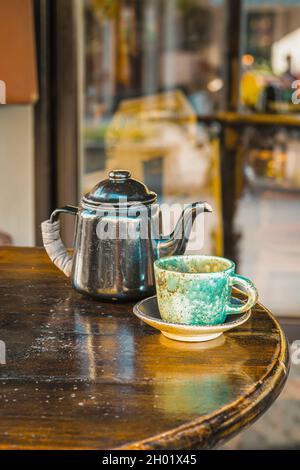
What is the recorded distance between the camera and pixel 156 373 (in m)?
1.00

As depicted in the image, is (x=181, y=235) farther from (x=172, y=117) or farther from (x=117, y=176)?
(x=172, y=117)

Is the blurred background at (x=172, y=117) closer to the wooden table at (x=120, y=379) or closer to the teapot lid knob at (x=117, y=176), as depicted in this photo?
the teapot lid knob at (x=117, y=176)

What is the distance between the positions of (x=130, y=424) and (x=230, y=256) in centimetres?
267

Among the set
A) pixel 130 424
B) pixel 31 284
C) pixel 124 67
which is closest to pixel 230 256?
pixel 124 67

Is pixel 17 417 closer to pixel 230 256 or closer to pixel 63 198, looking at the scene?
pixel 63 198

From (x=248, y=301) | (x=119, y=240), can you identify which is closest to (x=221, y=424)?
(x=248, y=301)

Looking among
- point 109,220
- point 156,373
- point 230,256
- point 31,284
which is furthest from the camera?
point 230,256

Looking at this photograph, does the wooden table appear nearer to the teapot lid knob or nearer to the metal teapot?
the metal teapot

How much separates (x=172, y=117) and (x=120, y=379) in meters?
2.47

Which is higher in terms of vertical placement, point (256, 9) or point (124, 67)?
point (256, 9)

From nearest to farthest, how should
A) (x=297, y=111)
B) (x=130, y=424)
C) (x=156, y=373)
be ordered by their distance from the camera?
(x=130, y=424) → (x=156, y=373) → (x=297, y=111)

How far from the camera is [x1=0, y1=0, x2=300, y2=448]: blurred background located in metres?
3.04

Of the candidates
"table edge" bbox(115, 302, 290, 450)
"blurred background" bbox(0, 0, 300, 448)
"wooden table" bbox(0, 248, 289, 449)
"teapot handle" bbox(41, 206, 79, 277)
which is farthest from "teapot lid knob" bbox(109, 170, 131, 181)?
"blurred background" bbox(0, 0, 300, 448)

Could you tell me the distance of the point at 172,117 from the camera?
335 cm
